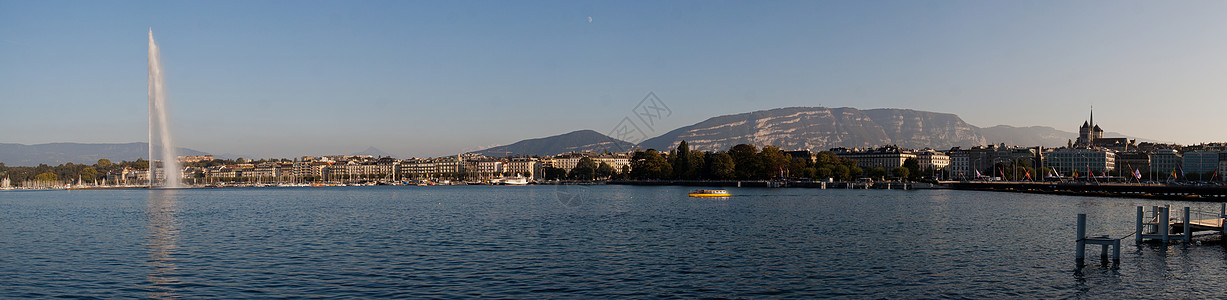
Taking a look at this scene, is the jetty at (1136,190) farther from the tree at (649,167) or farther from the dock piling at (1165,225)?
the tree at (649,167)

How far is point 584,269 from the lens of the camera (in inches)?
894

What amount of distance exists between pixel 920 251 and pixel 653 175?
147m

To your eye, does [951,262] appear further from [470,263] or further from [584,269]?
[470,263]

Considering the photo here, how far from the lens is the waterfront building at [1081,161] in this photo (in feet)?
606

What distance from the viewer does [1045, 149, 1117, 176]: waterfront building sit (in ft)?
606

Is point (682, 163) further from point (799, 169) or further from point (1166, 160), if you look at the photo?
point (1166, 160)

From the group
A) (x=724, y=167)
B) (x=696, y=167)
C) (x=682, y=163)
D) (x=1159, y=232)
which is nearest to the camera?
(x=1159, y=232)

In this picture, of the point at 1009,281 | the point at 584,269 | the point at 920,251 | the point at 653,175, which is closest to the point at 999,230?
the point at 920,251

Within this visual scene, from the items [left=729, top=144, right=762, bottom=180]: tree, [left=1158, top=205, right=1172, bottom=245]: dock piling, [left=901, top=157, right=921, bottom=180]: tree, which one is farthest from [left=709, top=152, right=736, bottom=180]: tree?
[left=1158, top=205, right=1172, bottom=245]: dock piling

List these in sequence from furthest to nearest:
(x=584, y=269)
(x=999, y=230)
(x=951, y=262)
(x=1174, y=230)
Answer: (x=999, y=230) < (x=1174, y=230) < (x=951, y=262) < (x=584, y=269)

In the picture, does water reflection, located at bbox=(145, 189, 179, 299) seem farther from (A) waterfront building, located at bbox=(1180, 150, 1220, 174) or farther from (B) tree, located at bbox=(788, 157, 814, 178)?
(A) waterfront building, located at bbox=(1180, 150, 1220, 174)

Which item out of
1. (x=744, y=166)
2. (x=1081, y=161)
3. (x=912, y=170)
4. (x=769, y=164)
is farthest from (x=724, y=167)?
(x=1081, y=161)

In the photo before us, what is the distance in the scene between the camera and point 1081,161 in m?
190

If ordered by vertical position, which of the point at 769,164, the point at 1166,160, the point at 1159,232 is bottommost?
the point at 1159,232
